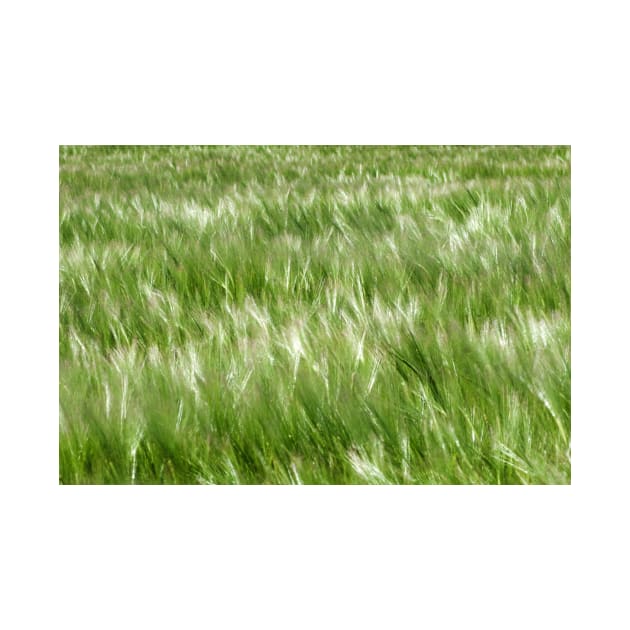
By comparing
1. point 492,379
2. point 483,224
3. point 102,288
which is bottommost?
point 492,379

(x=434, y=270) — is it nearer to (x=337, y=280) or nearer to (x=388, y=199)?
(x=337, y=280)

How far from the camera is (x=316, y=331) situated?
1.80 meters

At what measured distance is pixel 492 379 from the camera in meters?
1.65

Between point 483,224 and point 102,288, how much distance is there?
3.79 ft

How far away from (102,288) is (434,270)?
88 centimetres

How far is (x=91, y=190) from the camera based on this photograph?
295 centimetres

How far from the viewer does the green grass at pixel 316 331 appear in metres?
1.51

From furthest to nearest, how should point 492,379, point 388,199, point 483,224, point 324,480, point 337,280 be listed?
point 388,199
point 483,224
point 337,280
point 492,379
point 324,480

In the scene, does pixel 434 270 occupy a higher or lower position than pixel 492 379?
higher

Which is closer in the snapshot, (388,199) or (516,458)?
(516,458)

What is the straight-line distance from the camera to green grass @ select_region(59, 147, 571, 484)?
151 cm

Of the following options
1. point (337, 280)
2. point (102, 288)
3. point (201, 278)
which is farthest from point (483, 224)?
point (102, 288)

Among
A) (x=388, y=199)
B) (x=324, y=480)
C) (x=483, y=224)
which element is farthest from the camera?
(x=388, y=199)

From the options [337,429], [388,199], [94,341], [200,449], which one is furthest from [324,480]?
[388,199]
